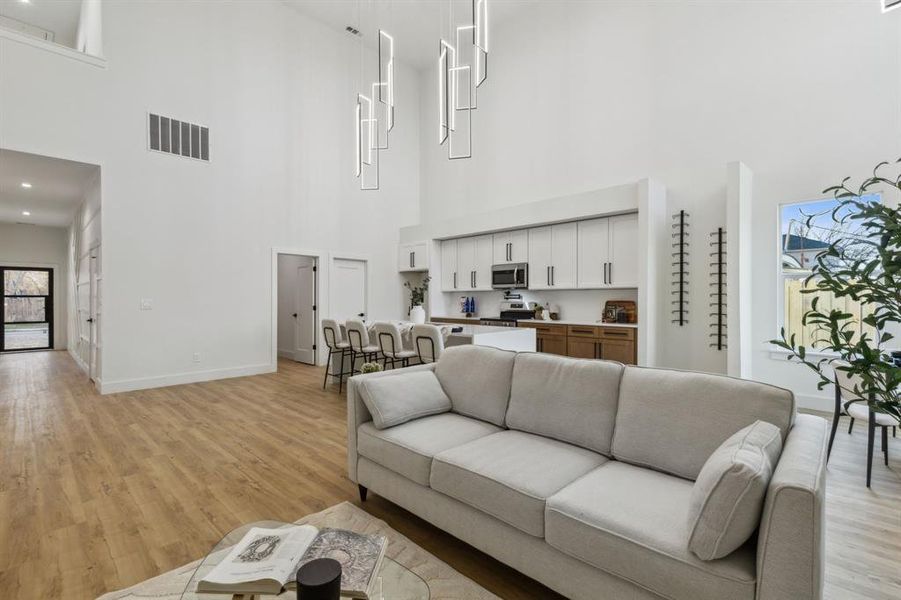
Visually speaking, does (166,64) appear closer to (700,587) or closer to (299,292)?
(299,292)

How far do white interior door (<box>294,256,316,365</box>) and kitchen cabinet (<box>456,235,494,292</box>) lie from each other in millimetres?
2663

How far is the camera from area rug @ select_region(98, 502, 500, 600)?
1.77 m

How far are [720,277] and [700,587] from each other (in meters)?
4.81

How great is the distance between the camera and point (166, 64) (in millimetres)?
5871

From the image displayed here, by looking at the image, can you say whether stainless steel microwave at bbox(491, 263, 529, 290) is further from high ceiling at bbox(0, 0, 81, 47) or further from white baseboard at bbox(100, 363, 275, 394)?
high ceiling at bbox(0, 0, 81, 47)

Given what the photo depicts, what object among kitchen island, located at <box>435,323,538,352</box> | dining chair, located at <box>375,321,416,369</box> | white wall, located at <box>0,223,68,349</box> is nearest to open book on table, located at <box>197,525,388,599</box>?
kitchen island, located at <box>435,323,538,352</box>

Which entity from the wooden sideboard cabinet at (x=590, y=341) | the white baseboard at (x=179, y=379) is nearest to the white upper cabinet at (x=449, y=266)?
the wooden sideboard cabinet at (x=590, y=341)

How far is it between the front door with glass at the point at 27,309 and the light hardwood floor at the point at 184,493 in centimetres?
707

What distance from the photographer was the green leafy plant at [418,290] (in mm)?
8453

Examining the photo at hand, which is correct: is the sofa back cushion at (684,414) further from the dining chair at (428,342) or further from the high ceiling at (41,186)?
the high ceiling at (41,186)

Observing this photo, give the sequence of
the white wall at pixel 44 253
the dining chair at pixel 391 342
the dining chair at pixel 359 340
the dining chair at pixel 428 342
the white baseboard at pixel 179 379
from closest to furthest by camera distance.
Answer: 1. the dining chair at pixel 428 342
2. the dining chair at pixel 391 342
3. the dining chair at pixel 359 340
4. the white baseboard at pixel 179 379
5. the white wall at pixel 44 253

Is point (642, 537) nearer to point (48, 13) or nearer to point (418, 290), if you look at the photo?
point (418, 290)

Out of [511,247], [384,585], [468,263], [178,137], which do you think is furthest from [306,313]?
[384,585]

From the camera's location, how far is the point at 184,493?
2717 mm
